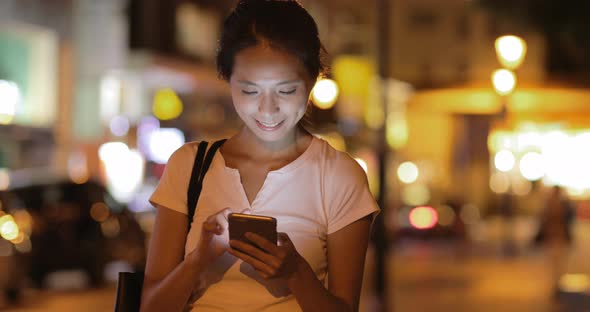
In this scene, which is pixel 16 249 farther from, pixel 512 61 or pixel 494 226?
pixel 494 226

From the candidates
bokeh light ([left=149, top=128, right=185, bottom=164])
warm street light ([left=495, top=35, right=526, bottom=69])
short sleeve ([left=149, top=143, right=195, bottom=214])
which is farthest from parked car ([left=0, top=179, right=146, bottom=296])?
bokeh light ([left=149, top=128, right=185, bottom=164])

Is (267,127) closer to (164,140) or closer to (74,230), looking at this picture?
(74,230)

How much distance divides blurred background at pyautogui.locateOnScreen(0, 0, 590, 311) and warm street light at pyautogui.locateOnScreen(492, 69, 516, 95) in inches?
1.0

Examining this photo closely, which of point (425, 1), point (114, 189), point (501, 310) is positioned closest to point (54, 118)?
point (114, 189)

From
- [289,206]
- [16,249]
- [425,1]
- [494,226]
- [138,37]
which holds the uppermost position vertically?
[425,1]

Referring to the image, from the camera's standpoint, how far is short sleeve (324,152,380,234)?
2982 mm

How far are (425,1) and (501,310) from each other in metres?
53.3

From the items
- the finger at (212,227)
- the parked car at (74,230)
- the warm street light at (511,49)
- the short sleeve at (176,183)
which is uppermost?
the warm street light at (511,49)

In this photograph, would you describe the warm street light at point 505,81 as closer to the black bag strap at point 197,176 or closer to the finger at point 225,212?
the black bag strap at point 197,176

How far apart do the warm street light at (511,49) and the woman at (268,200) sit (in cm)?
1405

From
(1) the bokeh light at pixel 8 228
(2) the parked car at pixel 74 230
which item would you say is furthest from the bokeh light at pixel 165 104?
(1) the bokeh light at pixel 8 228

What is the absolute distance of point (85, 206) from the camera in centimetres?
1762

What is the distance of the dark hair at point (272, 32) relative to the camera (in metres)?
2.98

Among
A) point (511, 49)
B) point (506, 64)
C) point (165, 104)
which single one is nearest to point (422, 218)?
point (165, 104)
